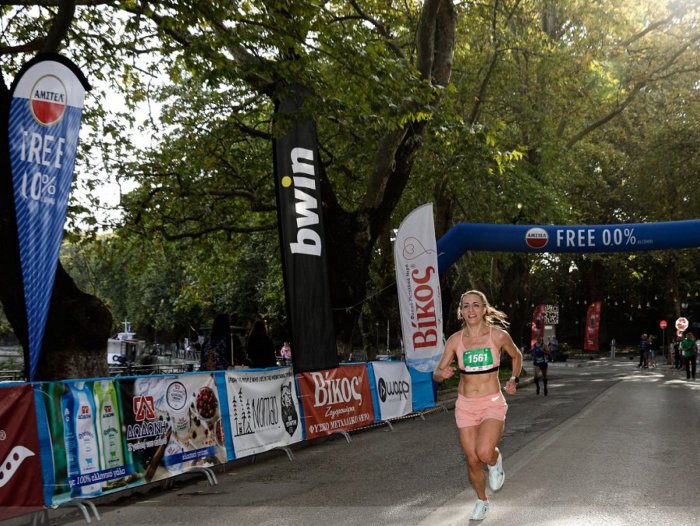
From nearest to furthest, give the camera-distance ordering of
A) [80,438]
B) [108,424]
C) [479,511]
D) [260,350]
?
[479,511], [80,438], [108,424], [260,350]

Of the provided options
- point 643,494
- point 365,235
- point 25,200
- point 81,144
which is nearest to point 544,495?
point 643,494

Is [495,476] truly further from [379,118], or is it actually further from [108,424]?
[379,118]

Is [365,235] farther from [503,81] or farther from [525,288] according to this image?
[525,288]

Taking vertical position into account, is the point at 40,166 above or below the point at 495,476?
above

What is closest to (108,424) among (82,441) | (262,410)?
(82,441)

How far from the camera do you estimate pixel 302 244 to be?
1237cm

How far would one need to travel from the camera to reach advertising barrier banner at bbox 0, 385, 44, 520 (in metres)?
6.71

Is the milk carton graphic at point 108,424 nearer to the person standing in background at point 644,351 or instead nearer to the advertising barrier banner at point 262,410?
the advertising barrier banner at point 262,410

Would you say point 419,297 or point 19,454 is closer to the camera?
point 19,454

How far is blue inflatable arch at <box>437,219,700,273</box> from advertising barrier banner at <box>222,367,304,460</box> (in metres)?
8.03

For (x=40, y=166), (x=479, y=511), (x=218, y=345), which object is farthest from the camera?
(x=218, y=345)

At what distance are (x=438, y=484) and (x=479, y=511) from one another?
2.06 meters

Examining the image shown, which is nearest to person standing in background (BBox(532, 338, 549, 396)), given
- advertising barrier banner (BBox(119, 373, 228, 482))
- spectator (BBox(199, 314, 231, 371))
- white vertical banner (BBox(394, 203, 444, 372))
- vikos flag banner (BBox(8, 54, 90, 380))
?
white vertical banner (BBox(394, 203, 444, 372))

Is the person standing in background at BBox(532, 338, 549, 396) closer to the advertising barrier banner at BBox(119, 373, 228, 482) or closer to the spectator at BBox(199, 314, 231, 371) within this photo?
the spectator at BBox(199, 314, 231, 371)
